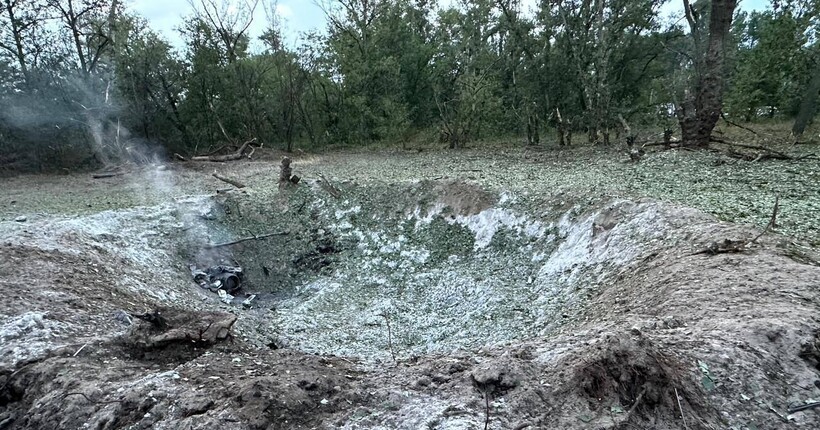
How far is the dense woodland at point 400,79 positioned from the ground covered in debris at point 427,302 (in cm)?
509

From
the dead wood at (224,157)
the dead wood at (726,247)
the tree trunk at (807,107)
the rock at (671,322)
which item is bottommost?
the rock at (671,322)

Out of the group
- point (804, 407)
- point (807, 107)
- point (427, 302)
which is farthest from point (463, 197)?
point (807, 107)

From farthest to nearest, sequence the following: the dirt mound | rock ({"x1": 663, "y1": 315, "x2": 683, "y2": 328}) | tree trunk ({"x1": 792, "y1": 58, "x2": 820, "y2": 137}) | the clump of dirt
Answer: tree trunk ({"x1": 792, "y1": 58, "x2": 820, "y2": 137}), the clump of dirt, rock ({"x1": 663, "y1": 315, "x2": 683, "y2": 328}), the dirt mound

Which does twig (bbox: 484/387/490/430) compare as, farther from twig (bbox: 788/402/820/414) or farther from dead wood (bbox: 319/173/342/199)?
dead wood (bbox: 319/173/342/199)

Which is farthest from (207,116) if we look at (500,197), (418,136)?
(500,197)

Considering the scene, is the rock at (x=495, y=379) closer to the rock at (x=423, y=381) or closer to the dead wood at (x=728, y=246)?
the rock at (x=423, y=381)

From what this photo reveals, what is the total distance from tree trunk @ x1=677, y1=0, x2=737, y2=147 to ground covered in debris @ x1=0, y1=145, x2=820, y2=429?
1155 mm

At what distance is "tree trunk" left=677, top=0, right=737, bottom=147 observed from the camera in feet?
32.8

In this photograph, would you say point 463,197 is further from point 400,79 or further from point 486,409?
point 400,79

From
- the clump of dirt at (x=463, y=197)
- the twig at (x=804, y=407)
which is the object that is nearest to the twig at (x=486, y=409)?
the twig at (x=804, y=407)

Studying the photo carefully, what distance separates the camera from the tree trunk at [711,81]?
10001 mm

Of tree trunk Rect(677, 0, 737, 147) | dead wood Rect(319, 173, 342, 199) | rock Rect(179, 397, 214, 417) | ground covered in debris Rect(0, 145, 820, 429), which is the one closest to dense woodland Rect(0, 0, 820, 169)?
tree trunk Rect(677, 0, 737, 147)

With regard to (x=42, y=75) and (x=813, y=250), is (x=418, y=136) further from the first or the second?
(x=813, y=250)

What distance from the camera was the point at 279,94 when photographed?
21.1 metres
